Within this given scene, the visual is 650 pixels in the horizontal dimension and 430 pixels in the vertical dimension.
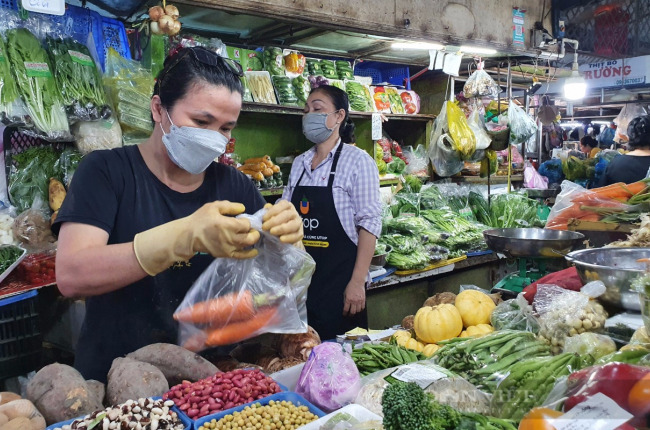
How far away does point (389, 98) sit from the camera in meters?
5.48

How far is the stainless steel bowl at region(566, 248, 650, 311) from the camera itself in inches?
73.5

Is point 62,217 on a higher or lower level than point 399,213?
higher

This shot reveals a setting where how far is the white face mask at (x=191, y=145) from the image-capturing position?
184 centimetres

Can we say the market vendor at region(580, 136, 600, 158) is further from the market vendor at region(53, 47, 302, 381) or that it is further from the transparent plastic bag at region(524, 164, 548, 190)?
the market vendor at region(53, 47, 302, 381)

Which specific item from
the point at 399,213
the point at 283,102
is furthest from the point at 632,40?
the point at 283,102

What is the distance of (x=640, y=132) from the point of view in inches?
209

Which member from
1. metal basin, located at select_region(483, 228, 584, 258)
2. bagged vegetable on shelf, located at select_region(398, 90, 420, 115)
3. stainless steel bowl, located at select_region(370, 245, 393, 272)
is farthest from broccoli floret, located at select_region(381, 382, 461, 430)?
bagged vegetable on shelf, located at select_region(398, 90, 420, 115)

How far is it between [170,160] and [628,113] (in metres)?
13.1

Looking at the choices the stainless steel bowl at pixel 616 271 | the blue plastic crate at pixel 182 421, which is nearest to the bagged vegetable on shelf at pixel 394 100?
the stainless steel bowl at pixel 616 271

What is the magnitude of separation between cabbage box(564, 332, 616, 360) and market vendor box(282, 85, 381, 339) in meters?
1.82

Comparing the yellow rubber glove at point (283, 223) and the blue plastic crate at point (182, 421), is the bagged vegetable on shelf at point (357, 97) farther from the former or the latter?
the blue plastic crate at point (182, 421)

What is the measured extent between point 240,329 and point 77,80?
227 centimetres

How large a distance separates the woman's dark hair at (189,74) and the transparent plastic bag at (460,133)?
3566mm

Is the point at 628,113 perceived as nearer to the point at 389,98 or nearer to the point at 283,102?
the point at 389,98
